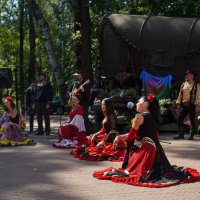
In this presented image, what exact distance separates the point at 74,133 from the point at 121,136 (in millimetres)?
3842

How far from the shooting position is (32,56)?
136ft

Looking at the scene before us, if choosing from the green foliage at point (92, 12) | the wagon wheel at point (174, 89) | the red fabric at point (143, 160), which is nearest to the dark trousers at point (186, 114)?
the wagon wheel at point (174, 89)

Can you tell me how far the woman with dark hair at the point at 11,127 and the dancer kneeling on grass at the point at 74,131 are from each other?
45.7 inches

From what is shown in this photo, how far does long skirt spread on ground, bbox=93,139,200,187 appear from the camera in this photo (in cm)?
812

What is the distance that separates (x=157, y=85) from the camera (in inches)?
680

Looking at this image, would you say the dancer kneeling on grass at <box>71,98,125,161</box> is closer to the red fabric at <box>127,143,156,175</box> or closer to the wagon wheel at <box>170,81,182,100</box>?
the red fabric at <box>127,143,156,175</box>

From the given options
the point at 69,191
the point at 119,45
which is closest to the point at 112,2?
the point at 119,45

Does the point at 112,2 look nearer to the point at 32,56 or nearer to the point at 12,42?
the point at 32,56

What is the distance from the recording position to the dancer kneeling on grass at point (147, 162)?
8203 mm

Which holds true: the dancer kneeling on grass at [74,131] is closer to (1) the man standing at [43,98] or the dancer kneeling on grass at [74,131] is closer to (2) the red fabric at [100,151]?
(2) the red fabric at [100,151]

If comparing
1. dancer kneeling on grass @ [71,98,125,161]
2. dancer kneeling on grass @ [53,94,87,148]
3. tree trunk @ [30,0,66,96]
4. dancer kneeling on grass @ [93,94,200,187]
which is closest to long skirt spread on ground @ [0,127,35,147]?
dancer kneeling on grass @ [53,94,87,148]

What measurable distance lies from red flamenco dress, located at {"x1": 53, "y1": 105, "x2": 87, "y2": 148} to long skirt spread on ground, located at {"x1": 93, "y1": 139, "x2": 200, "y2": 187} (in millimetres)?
4106

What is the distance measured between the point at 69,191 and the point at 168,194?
1.47m

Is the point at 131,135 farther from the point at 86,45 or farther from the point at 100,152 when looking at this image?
the point at 86,45
